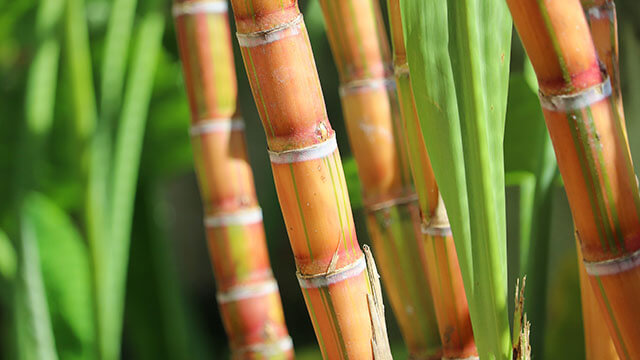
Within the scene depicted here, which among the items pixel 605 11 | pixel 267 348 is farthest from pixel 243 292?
pixel 605 11

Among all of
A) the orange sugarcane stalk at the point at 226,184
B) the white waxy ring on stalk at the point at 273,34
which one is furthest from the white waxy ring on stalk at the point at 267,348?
the white waxy ring on stalk at the point at 273,34

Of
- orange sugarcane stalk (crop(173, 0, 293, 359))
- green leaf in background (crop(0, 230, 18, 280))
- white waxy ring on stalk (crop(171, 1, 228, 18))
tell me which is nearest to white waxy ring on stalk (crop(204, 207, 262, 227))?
orange sugarcane stalk (crop(173, 0, 293, 359))

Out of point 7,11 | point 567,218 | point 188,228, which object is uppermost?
point 7,11

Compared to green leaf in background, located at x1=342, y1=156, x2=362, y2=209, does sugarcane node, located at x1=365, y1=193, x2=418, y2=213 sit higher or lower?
higher

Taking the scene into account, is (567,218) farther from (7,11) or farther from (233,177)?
(7,11)

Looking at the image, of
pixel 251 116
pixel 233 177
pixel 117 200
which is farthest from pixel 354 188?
pixel 251 116

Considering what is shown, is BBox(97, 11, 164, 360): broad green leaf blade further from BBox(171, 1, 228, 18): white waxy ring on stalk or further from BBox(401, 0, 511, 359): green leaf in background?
BBox(401, 0, 511, 359): green leaf in background

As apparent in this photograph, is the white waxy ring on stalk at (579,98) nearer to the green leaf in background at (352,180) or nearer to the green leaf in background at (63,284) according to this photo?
the green leaf in background at (352,180)

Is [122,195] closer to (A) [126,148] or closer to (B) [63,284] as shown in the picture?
(A) [126,148]
